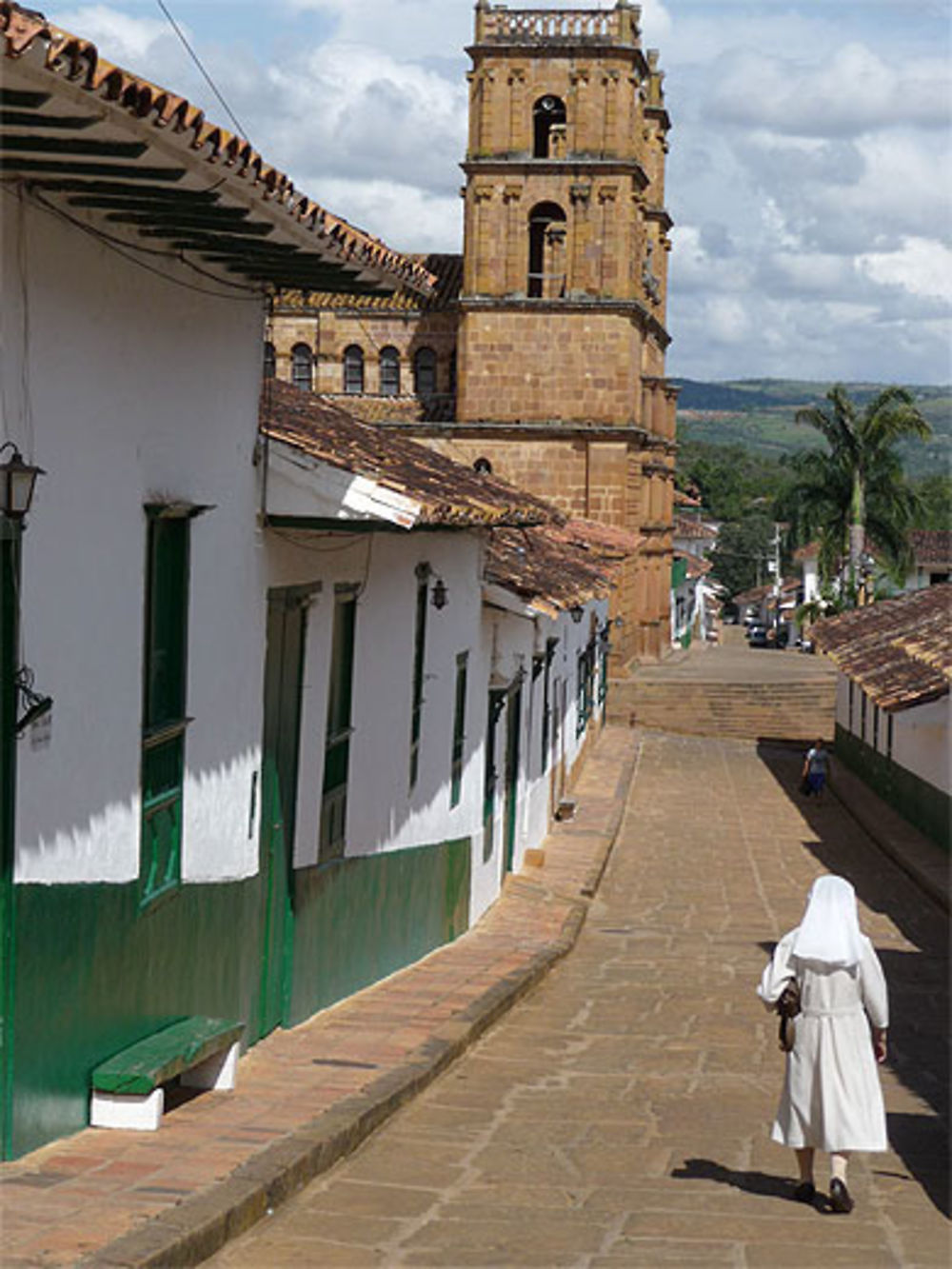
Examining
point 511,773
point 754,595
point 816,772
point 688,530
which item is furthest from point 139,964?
point 754,595

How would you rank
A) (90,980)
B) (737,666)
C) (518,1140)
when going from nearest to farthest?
1. (90,980)
2. (518,1140)
3. (737,666)

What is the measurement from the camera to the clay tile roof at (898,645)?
2150 centimetres

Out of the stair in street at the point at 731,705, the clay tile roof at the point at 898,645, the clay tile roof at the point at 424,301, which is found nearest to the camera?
the clay tile roof at the point at 898,645

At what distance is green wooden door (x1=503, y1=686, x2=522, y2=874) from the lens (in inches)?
742

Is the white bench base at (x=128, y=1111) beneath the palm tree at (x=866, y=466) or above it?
beneath

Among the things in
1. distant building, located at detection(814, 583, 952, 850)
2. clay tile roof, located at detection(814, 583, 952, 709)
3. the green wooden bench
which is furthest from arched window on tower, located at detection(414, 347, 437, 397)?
the green wooden bench

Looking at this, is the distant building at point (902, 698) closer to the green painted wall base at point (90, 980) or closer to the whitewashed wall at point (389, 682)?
the whitewashed wall at point (389, 682)

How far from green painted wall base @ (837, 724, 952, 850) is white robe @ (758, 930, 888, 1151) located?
15138 mm

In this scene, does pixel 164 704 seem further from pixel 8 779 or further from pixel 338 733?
pixel 338 733

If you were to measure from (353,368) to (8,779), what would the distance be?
144 feet

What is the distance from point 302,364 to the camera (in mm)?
50406

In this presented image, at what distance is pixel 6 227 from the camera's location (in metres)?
6.12

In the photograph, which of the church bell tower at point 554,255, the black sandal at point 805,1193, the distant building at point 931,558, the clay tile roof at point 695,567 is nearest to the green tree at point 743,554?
the clay tile roof at point 695,567

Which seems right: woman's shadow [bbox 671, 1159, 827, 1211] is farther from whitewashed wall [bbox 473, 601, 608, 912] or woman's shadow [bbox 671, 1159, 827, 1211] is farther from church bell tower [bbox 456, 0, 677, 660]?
church bell tower [bbox 456, 0, 677, 660]
